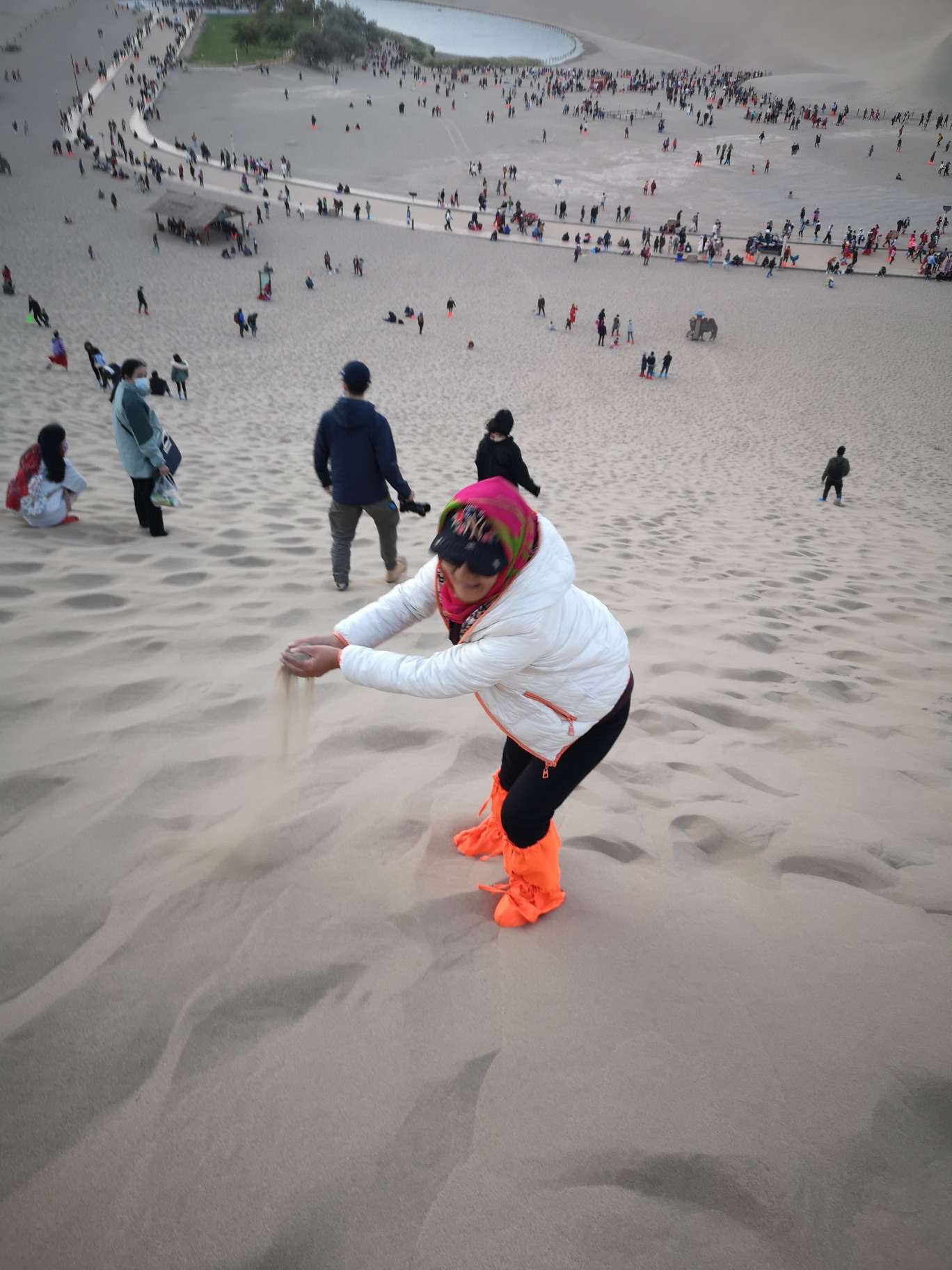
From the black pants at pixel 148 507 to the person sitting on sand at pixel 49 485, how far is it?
1.60 ft

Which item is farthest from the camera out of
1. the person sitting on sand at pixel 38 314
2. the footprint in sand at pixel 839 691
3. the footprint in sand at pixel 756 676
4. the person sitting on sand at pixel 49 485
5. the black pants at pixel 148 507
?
the person sitting on sand at pixel 38 314

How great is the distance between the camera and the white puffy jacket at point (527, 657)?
1.65 meters

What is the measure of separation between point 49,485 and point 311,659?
409 cm

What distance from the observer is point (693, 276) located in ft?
95.5

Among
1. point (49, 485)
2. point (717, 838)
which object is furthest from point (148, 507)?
point (717, 838)

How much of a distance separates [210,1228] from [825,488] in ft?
35.9

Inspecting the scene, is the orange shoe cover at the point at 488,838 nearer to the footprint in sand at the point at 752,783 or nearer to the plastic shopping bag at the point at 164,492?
the footprint in sand at the point at 752,783

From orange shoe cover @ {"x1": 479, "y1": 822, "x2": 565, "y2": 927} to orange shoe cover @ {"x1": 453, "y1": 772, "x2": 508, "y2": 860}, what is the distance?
0.65 ft

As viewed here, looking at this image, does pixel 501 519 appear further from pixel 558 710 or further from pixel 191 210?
pixel 191 210

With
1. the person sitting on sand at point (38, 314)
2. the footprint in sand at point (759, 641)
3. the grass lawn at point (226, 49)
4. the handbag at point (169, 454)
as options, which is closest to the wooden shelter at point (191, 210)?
the person sitting on sand at point (38, 314)

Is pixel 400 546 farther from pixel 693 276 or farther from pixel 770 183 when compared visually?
pixel 770 183

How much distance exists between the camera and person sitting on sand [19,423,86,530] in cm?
473

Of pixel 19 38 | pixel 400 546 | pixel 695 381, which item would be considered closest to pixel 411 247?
pixel 695 381

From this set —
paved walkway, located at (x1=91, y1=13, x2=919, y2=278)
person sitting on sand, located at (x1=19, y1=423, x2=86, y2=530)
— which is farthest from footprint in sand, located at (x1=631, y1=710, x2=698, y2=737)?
paved walkway, located at (x1=91, y1=13, x2=919, y2=278)
